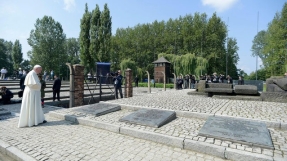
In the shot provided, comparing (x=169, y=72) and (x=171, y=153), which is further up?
(x=169, y=72)

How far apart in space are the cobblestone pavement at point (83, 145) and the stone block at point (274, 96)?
760 centimetres

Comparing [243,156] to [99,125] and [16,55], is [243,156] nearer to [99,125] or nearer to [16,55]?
[99,125]

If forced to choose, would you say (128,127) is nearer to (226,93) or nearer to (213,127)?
(213,127)

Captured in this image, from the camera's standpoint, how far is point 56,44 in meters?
41.8

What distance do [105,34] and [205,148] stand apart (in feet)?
115

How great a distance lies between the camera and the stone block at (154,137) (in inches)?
157

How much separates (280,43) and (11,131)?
3740cm

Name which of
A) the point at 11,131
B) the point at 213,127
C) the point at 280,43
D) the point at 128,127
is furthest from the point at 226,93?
the point at 280,43

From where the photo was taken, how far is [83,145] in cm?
402

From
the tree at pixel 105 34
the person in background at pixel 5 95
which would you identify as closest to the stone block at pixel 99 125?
the person in background at pixel 5 95

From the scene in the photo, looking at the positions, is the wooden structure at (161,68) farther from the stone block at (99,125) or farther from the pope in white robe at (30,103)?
the pope in white robe at (30,103)

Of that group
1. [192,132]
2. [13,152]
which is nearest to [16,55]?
[13,152]

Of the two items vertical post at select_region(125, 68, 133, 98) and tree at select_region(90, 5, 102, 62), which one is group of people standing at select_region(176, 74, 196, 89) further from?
tree at select_region(90, 5, 102, 62)

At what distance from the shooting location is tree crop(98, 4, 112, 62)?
115 feet
